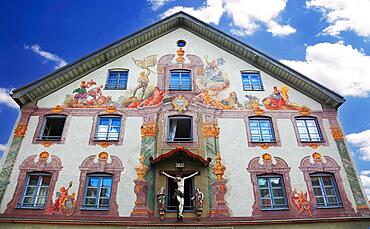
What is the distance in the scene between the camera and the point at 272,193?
47.6ft

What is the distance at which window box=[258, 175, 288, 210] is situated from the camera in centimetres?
1415

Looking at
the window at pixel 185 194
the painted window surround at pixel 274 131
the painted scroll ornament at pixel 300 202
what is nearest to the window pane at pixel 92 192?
the window at pixel 185 194

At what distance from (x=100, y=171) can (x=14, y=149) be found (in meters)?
4.54

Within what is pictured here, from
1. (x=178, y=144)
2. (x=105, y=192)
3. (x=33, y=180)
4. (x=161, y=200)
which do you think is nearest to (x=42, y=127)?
(x=33, y=180)

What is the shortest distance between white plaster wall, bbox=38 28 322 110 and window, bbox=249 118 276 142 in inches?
57.0

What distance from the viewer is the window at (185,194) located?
1405cm

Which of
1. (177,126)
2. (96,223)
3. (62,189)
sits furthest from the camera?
(177,126)

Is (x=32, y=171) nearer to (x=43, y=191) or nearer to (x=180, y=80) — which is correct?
(x=43, y=191)

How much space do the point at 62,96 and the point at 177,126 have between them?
21.7ft

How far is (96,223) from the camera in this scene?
13305 mm

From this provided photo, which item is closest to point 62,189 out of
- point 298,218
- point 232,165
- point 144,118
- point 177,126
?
point 144,118

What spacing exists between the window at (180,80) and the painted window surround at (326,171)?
744 cm

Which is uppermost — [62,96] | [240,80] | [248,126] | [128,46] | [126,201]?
[128,46]

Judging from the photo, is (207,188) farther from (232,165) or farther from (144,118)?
(144,118)
